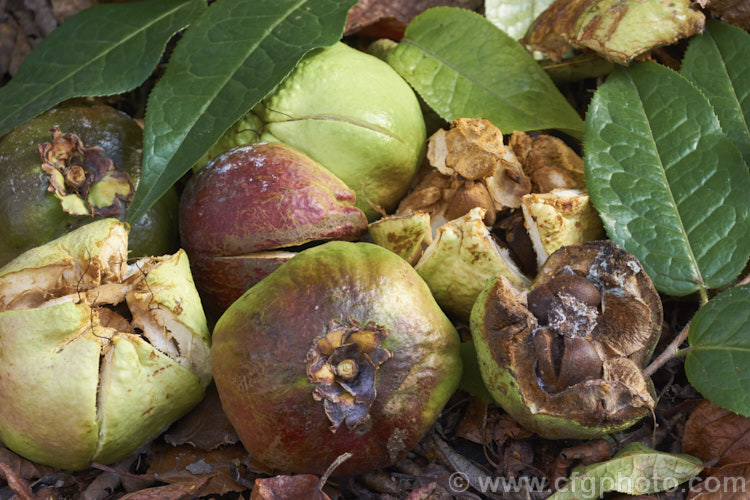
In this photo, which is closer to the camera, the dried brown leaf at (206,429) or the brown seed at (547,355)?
the brown seed at (547,355)

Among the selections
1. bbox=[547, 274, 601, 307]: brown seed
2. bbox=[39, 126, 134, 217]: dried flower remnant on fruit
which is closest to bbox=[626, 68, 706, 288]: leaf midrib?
bbox=[547, 274, 601, 307]: brown seed

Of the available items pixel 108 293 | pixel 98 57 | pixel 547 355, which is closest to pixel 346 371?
pixel 547 355

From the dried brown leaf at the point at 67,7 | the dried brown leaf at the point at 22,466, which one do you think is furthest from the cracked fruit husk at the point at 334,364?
the dried brown leaf at the point at 67,7

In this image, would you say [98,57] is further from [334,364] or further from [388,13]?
[334,364]

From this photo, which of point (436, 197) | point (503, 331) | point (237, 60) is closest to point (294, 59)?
point (237, 60)

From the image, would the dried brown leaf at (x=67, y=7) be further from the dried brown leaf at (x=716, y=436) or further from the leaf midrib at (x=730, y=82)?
the dried brown leaf at (x=716, y=436)

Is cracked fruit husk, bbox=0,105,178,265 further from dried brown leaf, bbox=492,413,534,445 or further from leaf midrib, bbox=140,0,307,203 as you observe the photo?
dried brown leaf, bbox=492,413,534,445

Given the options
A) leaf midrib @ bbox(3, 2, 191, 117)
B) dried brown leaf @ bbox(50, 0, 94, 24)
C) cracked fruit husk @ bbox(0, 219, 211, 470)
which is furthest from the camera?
dried brown leaf @ bbox(50, 0, 94, 24)
